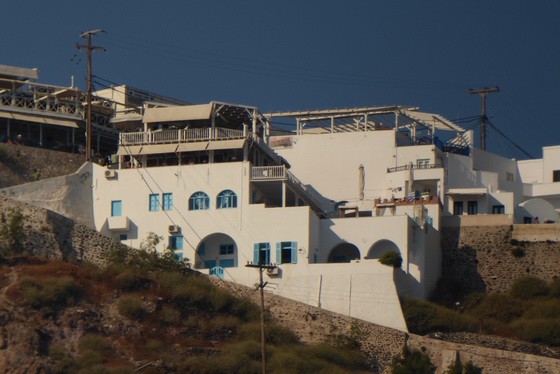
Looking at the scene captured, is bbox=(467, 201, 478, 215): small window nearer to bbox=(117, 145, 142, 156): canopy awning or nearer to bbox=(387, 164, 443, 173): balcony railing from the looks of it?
bbox=(387, 164, 443, 173): balcony railing

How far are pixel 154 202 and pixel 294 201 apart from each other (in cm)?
729

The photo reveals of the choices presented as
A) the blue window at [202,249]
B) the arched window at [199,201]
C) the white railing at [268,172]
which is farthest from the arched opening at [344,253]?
the arched window at [199,201]

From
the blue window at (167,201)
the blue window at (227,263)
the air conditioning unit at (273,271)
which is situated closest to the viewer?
the air conditioning unit at (273,271)

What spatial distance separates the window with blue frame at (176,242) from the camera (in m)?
62.8

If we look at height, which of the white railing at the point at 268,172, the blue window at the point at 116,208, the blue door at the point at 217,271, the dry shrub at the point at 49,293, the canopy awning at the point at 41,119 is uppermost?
the canopy awning at the point at 41,119

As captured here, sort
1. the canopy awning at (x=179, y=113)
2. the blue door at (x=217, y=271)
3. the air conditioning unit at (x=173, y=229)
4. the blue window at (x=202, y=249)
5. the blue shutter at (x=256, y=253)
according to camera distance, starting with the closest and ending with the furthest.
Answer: the blue door at (x=217, y=271), the blue shutter at (x=256, y=253), the air conditioning unit at (x=173, y=229), the blue window at (x=202, y=249), the canopy awning at (x=179, y=113)

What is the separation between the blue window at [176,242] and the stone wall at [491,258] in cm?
1309

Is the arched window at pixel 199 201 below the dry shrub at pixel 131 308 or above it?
above

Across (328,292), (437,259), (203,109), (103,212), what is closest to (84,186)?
(103,212)

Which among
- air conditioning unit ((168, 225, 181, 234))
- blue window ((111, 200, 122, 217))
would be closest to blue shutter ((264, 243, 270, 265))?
air conditioning unit ((168, 225, 181, 234))

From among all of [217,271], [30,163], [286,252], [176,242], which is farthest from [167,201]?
[30,163]

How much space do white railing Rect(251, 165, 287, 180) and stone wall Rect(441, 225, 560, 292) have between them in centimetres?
927

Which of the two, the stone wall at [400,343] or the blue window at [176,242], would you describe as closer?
the stone wall at [400,343]

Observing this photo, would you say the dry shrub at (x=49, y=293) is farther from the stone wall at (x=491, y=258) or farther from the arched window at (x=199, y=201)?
the stone wall at (x=491, y=258)
